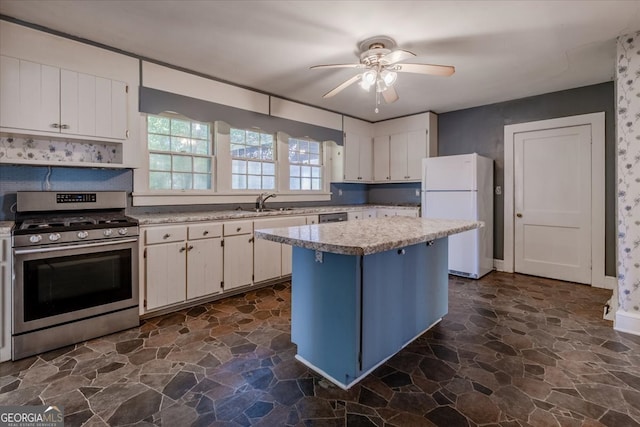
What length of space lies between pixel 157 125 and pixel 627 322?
4.80 m

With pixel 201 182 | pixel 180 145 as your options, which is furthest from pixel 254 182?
pixel 180 145

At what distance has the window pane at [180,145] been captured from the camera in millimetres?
3520

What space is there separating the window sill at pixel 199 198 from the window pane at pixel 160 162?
309 mm

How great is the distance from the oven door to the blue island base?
5.05 ft

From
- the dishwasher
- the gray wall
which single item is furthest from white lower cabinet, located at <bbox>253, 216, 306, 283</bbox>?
the gray wall

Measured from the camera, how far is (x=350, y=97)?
4391 millimetres

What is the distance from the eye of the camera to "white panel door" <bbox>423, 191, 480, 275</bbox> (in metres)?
4.14

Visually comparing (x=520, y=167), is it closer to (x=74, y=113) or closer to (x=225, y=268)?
(x=225, y=268)

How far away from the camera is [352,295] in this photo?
182 cm

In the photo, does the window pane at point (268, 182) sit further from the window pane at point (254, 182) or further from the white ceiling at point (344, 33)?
the white ceiling at point (344, 33)

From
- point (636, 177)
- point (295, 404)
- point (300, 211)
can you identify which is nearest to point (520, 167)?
point (636, 177)

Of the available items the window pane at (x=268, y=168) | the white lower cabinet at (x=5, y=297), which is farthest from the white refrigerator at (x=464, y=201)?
the white lower cabinet at (x=5, y=297)

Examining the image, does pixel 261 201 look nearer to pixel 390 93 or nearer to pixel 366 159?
pixel 390 93

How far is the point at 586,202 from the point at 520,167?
88 cm
